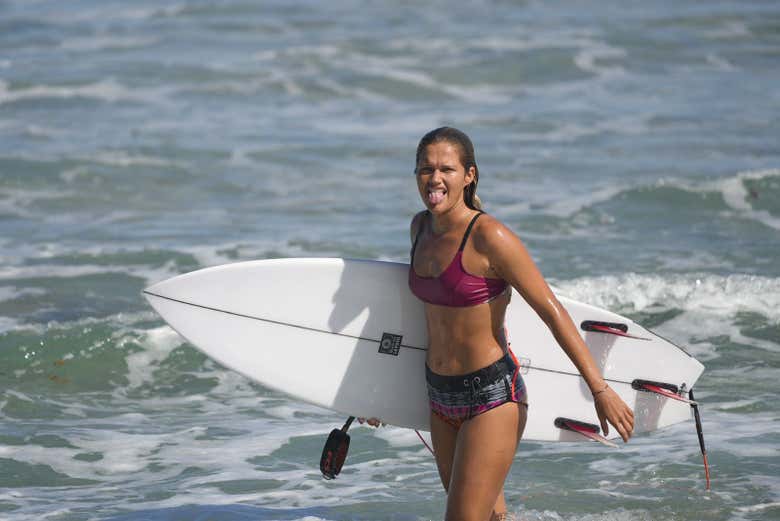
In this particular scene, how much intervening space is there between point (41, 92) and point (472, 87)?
671 cm

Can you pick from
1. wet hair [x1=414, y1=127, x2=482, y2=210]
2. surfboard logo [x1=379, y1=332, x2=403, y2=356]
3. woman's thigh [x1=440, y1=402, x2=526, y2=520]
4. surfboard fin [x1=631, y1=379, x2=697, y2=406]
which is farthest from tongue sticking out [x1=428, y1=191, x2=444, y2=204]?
surfboard fin [x1=631, y1=379, x2=697, y2=406]

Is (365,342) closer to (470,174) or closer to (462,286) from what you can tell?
(462,286)

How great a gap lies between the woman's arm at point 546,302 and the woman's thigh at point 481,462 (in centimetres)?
34

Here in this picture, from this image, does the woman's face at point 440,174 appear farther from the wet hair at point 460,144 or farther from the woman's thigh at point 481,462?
the woman's thigh at point 481,462

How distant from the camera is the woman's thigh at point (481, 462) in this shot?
370 cm

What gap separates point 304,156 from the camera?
13805 millimetres

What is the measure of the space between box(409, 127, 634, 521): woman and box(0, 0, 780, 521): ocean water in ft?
2.93

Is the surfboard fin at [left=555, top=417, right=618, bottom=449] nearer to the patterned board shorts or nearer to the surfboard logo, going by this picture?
the patterned board shorts

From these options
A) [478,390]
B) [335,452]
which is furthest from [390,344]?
[478,390]

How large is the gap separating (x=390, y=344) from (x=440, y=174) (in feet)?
3.36

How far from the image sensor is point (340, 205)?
11898mm

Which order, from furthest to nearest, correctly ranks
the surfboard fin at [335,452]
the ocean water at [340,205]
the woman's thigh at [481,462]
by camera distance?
the ocean water at [340,205] → the surfboard fin at [335,452] → the woman's thigh at [481,462]

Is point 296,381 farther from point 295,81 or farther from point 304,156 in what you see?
point 295,81

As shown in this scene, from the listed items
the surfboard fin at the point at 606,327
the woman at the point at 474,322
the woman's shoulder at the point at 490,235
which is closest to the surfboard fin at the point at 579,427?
the surfboard fin at the point at 606,327
